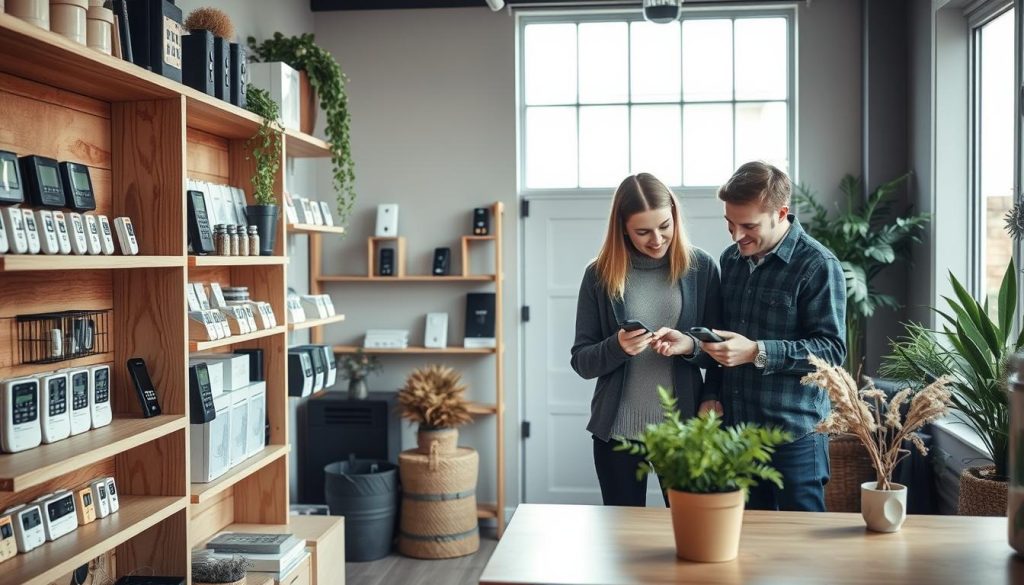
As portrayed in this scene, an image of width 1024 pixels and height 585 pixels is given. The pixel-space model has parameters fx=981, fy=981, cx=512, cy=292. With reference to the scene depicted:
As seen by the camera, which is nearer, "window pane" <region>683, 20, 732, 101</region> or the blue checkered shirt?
the blue checkered shirt

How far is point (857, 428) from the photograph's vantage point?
1.99 m

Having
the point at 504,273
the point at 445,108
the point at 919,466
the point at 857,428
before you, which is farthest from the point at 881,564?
the point at 445,108

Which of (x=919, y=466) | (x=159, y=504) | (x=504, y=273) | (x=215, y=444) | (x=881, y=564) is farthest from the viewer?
(x=504, y=273)

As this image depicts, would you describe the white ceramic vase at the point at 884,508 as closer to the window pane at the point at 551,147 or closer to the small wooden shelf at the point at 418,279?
the small wooden shelf at the point at 418,279

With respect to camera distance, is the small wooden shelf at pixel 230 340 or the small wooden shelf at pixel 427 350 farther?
the small wooden shelf at pixel 427 350

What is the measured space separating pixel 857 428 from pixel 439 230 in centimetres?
349

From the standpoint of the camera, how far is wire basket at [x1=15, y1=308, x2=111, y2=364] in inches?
96.8

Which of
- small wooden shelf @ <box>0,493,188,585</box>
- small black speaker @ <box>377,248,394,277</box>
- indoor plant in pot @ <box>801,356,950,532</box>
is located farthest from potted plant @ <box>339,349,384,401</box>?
indoor plant in pot @ <box>801,356,950,532</box>

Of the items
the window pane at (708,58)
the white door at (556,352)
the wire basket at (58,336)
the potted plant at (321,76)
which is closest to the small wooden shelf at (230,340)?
the wire basket at (58,336)

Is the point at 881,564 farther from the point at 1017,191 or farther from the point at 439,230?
the point at 439,230

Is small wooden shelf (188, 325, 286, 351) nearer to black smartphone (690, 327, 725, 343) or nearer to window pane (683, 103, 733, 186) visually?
black smartphone (690, 327, 725, 343)

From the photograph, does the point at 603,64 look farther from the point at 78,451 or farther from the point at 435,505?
the point at 78,451

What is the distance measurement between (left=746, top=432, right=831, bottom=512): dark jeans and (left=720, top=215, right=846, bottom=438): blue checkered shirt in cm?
4

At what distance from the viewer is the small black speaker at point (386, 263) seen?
16.9ft
